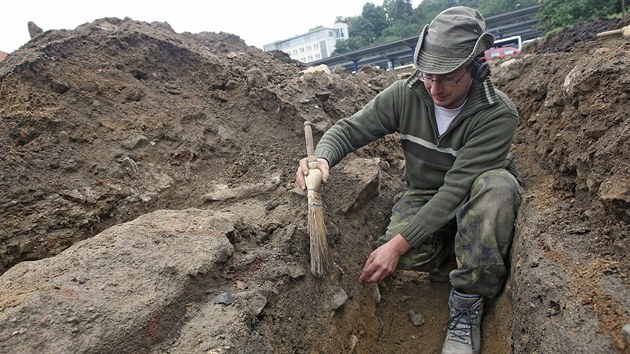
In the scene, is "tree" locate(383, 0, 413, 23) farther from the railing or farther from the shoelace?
the shoelace

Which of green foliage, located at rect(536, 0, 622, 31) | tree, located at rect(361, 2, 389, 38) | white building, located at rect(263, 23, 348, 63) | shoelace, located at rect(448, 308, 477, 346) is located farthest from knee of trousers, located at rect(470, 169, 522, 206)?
white building, located at rect(263, 23, 348, 63)

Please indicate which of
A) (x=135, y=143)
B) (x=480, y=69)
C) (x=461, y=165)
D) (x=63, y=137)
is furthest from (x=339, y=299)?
(x=63, y=137)

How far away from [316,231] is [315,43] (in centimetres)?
6421

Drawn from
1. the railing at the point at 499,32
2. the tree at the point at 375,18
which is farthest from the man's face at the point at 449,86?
the tree at the point at 375,18

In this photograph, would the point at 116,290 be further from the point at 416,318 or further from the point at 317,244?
the point at 416,318

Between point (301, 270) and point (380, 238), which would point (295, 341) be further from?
point (380, 238)

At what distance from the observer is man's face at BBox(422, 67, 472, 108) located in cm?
229

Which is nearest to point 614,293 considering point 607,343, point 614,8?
point 607,343

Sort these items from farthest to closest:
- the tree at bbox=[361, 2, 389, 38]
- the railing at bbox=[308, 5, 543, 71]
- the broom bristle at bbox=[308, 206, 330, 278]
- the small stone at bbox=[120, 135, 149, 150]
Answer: the tree at bbox=[361, 2, 389, 38], the railing at bbox=[308, 5, 543, 71], the small stone at bbox=[120, 135, 149, 150], the broom bristle at bbox=[308, 206, 330, 278]

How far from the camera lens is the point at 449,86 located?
232 cm

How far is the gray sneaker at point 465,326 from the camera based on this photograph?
233cm

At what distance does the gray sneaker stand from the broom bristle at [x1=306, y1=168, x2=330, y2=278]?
31.7 inches

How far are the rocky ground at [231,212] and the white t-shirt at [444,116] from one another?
63cm

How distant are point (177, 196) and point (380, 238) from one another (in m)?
1.47
